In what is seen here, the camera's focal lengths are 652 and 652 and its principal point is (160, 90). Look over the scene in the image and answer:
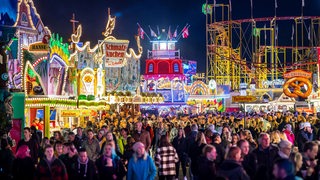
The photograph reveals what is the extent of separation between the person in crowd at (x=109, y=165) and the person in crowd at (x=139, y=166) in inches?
12.2

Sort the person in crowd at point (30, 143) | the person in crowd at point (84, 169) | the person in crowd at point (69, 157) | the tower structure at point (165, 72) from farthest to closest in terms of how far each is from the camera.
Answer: the tower structure at point (165, 72)
the person in crowd at point (30, 143)
the person in crowd at point (69, 157)
the person in crowd at point (84, 169)

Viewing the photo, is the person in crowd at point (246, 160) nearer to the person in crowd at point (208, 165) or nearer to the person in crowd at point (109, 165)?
the person in crowd at point (208, 165)

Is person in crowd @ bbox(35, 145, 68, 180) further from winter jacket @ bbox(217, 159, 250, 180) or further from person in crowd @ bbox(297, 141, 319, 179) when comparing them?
person in crowd @ bbox(297, 141, 319, 179)

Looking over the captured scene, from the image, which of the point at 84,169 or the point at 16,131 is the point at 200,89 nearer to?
the point at 16,131

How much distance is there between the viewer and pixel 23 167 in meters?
10.4

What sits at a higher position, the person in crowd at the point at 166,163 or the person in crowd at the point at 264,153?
the person in crowd at the point at 264,153

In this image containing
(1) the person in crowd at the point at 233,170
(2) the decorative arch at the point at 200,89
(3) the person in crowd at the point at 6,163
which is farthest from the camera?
(2) the decorative arch at the point at 200,89

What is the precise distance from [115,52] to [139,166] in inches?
1393

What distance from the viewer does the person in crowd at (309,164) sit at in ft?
27.0

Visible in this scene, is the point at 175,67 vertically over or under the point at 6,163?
over

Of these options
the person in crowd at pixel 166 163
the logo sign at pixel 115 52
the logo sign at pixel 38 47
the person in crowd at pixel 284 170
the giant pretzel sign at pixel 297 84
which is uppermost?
the logo sign at pixel 115 52

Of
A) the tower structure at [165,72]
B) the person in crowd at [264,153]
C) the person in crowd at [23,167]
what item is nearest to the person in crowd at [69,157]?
the person in crowd at [23,167]

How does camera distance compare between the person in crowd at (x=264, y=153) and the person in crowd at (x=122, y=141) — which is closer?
the person in crowd at (x=264, y=153)

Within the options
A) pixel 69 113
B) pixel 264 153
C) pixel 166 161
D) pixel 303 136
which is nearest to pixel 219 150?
pixel 166 161
